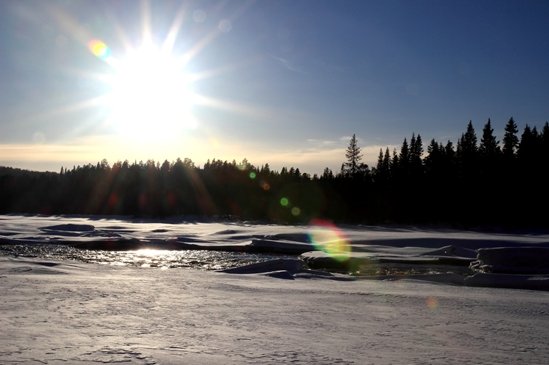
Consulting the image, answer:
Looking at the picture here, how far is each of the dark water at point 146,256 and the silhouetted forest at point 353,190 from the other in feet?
142

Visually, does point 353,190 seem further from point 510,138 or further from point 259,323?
point 259,323

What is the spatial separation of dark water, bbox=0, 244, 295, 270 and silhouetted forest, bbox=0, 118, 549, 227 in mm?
43287

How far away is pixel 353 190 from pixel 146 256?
53326mm

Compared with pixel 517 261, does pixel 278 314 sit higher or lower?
lower

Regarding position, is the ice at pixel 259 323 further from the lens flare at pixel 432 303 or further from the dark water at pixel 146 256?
the dark water at pixel 146 256

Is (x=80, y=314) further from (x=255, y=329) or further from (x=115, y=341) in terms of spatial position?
(x=255, y=329)

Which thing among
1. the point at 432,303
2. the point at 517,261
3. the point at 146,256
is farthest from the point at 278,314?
the point at 146,256

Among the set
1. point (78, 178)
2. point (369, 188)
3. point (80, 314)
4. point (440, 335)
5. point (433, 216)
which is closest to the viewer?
point (440, 335)

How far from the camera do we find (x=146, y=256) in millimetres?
24359

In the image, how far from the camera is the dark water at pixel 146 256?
2105 centimetres

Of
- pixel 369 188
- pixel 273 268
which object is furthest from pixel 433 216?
pixel 273 268

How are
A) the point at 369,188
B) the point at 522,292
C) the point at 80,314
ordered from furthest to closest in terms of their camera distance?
the point at 369,188 → the point at 522,292 → the point at 80,314

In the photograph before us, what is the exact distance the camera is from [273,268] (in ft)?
61.9

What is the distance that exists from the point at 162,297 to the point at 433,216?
59.6m
